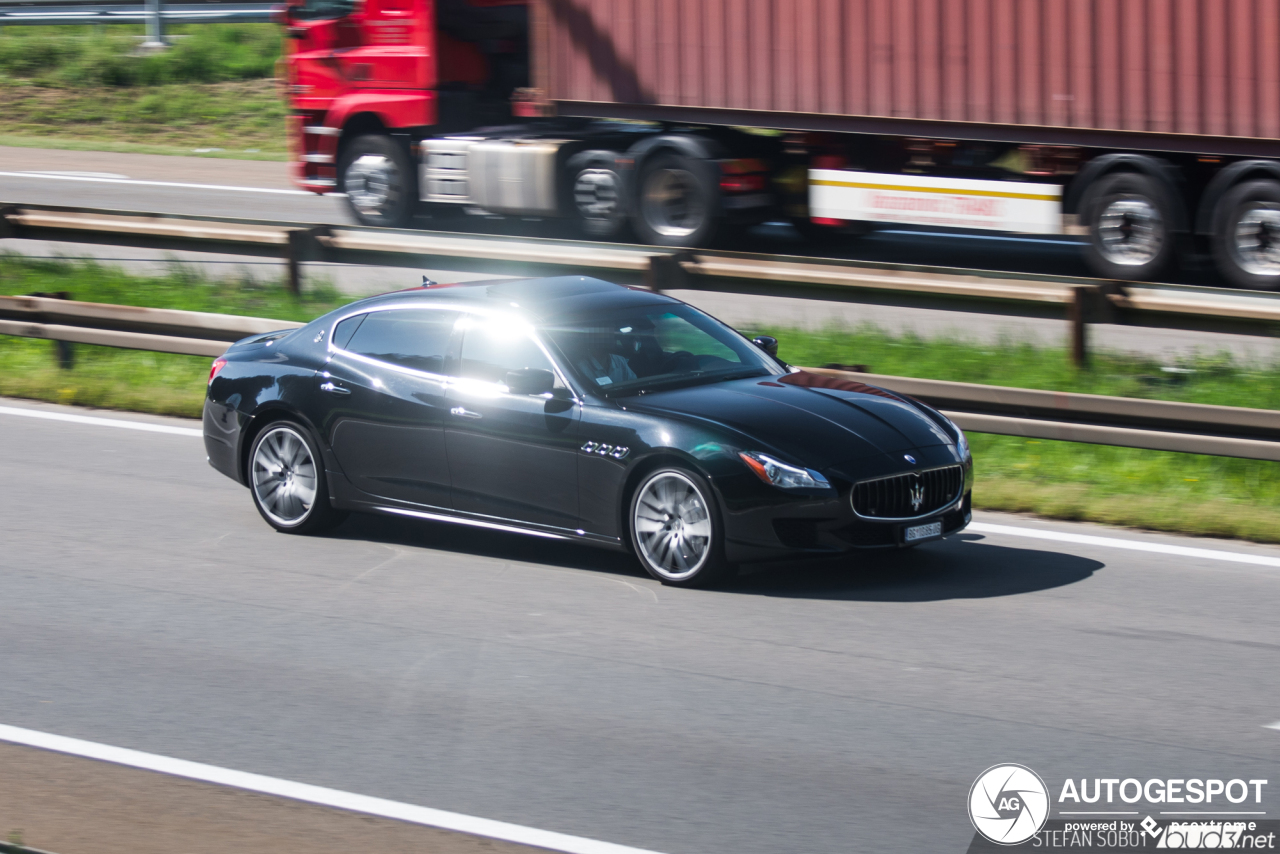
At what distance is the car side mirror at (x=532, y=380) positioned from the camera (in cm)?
837

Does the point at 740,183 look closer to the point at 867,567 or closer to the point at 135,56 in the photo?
the point at 867,567

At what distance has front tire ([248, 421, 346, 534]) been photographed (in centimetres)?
920

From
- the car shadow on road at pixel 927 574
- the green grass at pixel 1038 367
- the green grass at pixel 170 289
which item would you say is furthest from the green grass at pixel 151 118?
the car shadow on road at pixel 927 574

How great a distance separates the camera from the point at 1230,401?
1102cm

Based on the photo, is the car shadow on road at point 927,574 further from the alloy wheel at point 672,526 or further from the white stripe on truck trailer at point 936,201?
the white stripe on truck trailer at point 936,201

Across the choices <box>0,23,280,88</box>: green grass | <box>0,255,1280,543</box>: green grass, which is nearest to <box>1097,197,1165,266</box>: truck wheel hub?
<box>0,255,1280,543</box>: green grass

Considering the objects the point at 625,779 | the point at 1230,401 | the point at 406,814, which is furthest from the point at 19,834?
the point at 1230,401

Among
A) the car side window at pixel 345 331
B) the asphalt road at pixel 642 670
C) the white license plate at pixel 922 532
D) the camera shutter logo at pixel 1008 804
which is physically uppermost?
the car side window at pixel 345 331

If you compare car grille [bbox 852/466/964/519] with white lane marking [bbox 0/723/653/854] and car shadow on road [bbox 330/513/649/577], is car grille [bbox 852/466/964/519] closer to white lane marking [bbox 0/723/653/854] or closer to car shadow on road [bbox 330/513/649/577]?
car shadow on road [bbox 330/513/649/577]

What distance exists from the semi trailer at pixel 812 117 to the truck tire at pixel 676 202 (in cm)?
3

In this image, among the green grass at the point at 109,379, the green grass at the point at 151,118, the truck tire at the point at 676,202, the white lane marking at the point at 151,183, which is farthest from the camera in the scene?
the green grass at the point at 151,118

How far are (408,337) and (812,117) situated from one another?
10.6 metres

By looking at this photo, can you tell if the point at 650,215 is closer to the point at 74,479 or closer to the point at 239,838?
the point at 74,479

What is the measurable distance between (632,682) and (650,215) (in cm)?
1368
